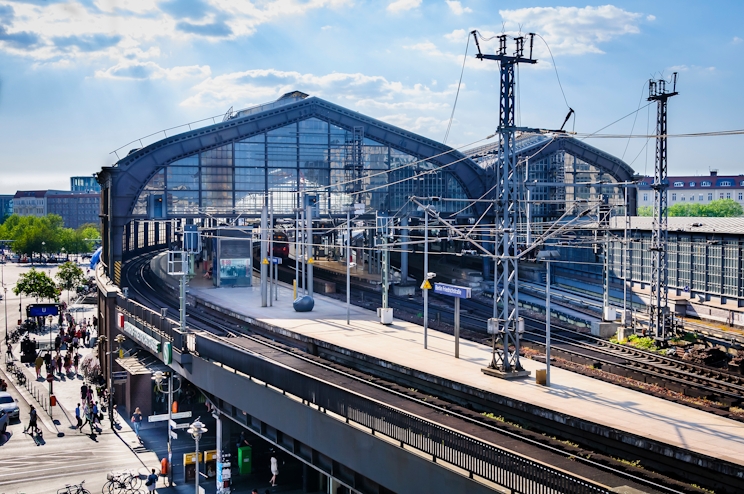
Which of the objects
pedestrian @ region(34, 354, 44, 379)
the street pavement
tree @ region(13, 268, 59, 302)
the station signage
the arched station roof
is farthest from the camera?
tree @ region(13, 268, 59, 302)

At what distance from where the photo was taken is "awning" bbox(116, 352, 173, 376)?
37.0 metres

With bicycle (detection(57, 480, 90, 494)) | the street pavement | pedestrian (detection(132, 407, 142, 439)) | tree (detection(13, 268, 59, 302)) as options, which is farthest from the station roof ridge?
tree (detection(13, 268, 59, 302))

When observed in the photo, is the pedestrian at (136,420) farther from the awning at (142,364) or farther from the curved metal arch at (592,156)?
the curved metal arch at (592,156)

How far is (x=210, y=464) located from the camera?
28.8m

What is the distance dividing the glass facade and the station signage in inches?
594

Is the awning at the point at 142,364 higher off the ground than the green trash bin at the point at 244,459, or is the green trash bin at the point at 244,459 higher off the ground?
the awning at the point at 142,364

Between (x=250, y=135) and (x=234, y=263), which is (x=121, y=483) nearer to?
(x=250, y=135)

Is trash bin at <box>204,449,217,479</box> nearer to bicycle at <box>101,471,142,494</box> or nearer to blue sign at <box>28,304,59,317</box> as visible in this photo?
bicycle at <box>101,471,142,494</box>

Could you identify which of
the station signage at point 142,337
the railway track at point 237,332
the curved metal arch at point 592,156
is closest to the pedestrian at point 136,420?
the station signage at point 142,337

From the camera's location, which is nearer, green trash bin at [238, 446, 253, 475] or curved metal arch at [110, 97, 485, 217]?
green trash bin at [238, 446, 253, 475]

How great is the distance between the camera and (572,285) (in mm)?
59562

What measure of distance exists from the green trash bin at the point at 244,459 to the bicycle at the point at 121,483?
157 inches

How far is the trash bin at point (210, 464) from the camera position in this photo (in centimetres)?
2862

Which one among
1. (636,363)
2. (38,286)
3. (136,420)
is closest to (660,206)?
(636,363)
